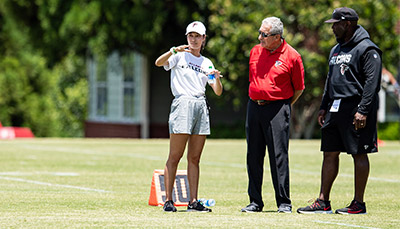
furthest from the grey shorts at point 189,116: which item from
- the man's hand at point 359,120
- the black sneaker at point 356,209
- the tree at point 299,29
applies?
the tree at point 299,29

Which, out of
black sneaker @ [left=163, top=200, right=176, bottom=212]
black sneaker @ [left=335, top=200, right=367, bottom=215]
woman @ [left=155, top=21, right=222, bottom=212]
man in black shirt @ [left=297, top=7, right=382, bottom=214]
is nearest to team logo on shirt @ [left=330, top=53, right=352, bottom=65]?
man in black shirt @ [left=297, top=7, right=382, bottom=214]

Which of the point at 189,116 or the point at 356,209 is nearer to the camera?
the point at 356,209

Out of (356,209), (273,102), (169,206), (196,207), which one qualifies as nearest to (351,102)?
(273,102)

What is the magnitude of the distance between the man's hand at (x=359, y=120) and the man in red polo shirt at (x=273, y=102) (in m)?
0.72

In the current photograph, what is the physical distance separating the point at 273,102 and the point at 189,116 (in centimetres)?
93

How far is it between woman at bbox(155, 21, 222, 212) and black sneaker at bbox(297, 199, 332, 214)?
3.46 ft

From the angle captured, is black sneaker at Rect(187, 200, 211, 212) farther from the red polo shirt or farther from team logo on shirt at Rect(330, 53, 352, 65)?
team logo on shirt at Rect(330, 53, 352, 65)

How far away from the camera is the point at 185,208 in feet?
35.4

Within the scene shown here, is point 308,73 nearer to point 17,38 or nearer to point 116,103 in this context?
point 116,103

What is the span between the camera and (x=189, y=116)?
10.3 meters

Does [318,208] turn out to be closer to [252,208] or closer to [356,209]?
[356,209]

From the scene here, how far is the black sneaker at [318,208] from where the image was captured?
403 inches

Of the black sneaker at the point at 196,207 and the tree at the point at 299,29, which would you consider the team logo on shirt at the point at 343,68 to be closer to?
the black sneaker at the point at 196,207

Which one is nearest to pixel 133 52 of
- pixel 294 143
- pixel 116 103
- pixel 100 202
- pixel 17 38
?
pixel 116 103
